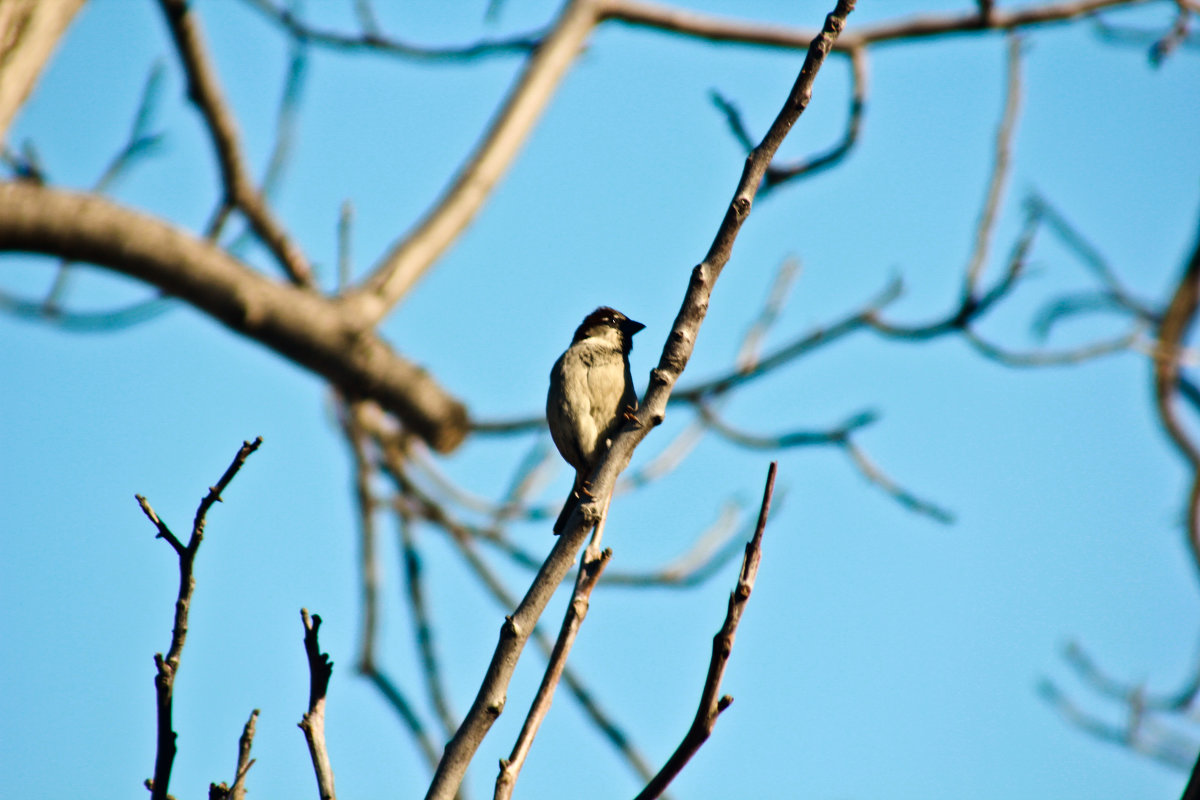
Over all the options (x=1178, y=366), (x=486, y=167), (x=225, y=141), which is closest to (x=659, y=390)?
(x=486, y=167)

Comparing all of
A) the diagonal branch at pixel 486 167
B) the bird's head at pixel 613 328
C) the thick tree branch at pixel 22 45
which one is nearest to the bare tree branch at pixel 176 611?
the thick tree branch at pixel 22 45

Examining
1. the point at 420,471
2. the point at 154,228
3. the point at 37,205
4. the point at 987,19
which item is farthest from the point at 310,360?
the point at 987,19

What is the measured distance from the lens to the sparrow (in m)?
3.78

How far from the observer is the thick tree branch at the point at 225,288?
10.6 feet

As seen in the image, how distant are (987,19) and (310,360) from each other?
11.4 ft

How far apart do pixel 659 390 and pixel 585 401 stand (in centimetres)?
182

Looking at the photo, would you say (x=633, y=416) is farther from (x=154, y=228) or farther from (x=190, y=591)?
(x=154, y=228)

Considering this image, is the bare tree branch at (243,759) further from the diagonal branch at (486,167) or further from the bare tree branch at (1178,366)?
the bare tree branch at (1178,366)

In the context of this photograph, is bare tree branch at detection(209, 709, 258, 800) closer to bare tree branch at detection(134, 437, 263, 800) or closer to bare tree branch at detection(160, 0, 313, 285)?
bare tree branch at detection(134, 437, 263, 800)

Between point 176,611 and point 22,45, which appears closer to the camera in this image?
point 176,611

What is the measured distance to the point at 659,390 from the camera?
2004mm

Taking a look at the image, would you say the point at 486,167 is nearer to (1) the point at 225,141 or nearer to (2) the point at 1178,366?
(1) the point at 225,141

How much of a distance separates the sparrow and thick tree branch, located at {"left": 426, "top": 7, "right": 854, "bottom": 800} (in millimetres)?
1602

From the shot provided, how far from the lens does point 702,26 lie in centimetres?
507
